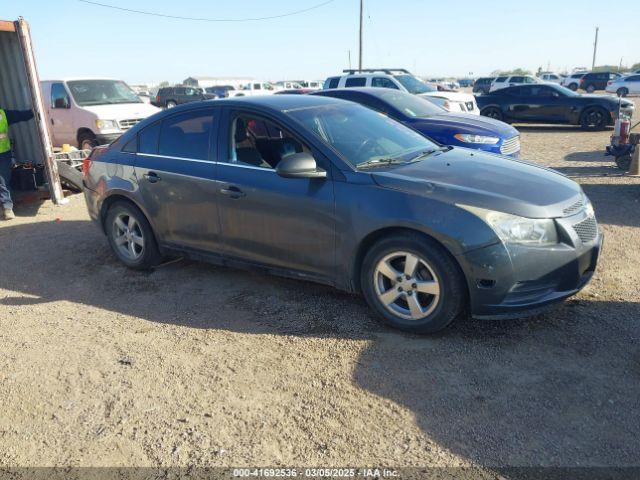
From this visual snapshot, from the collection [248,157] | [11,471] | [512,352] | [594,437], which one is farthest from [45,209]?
[594,437]

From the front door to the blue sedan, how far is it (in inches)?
136

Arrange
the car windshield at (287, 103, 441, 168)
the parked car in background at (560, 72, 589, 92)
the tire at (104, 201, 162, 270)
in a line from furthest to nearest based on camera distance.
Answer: the parked car in background at (560, 72, 589, 92) < the tire at (104, 201, 162, 270) < the car windshield at (287, 103, 441, 168)

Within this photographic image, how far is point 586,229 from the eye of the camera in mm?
3984

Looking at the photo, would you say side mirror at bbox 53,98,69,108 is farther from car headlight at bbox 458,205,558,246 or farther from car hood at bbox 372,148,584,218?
car headlight at bbox 458,205,558,246

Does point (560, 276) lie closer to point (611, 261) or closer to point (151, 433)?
point (611, 261)

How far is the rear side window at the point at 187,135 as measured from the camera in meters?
4.92

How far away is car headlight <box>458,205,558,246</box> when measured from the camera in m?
3.61

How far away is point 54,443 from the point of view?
119 inches

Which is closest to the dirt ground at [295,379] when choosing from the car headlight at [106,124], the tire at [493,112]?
the car headlight at [106,124]

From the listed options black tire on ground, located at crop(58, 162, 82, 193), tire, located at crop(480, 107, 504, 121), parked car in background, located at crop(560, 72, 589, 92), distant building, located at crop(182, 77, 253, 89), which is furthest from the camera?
distant building, located at crop(182, 77, 253, 89)

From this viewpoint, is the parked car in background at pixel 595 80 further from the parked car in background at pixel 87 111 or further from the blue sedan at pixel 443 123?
the parked car in background at pixel 87 111

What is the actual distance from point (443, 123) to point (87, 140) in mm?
7661

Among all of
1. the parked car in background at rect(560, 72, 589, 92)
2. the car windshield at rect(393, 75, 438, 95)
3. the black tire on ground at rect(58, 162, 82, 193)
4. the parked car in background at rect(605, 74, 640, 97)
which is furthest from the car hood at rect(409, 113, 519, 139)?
the parked car in background at rect(560, 72, 589, 92)

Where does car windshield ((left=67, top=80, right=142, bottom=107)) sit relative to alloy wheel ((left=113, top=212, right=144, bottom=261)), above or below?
above
